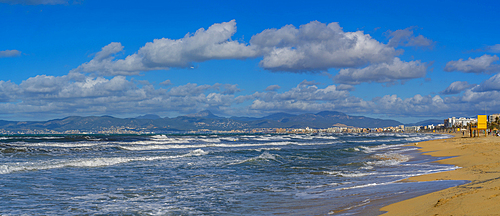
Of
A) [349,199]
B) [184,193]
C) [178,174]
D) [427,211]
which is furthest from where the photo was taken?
[178,174]

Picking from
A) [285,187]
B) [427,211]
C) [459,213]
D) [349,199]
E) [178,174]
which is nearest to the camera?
[459,213]

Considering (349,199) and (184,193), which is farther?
(184,193)

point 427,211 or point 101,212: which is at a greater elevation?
point 427,211

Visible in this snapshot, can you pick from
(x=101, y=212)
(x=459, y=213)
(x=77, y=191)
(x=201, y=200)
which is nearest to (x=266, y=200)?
(x=201, y=200)

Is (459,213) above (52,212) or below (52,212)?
above

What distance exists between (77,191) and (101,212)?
3790 millimetres

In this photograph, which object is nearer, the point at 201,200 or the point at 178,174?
the point at 201,200

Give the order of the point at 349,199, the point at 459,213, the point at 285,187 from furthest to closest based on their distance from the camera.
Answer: the point at 285,187, the point at 349,199, the point at 459,213

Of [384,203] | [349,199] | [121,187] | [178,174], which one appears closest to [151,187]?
[121,187]

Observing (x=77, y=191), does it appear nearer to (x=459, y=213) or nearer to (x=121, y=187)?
(x=121, y=187)

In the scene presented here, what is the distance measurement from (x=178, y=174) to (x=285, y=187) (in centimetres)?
627

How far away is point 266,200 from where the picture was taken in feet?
33.8

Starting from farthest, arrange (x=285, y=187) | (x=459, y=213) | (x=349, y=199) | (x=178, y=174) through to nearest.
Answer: (x=178, y=174) < (x=285, y=187) < (x=349, y=199) < (x=459, y=213)

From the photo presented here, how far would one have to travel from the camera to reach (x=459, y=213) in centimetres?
584
